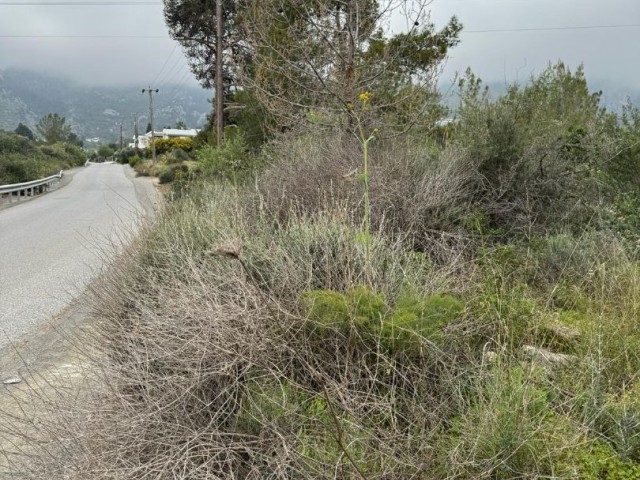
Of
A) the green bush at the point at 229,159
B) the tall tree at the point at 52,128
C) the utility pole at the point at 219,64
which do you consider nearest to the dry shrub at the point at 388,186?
the green bush at the point at 229,159

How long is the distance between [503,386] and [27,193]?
84.1 ft

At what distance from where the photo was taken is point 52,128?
320ft

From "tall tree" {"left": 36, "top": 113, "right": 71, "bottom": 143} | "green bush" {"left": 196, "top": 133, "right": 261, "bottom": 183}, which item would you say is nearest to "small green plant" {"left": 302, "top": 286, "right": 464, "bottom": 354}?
"green bush" {"left": 196, "top": 133, "right": 261, "bottom": 183}

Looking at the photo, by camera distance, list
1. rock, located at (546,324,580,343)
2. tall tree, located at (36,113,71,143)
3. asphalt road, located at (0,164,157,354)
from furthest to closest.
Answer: tall tree, located at (36,113,71,143) → asphalt road, located at (0,164,157,354) → rock, located at (546,324,580,343)

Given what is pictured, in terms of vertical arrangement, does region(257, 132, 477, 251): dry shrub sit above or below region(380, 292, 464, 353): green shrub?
above

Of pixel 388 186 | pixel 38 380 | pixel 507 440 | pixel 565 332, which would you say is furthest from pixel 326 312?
pixel 388 186

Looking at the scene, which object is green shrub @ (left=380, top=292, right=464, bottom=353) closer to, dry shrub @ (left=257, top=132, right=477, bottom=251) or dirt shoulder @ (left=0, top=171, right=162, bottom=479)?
dirt shoulder @ (left=0, top=171, right=162, bottom=479)

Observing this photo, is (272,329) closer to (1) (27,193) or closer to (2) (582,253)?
(2) (582,253)

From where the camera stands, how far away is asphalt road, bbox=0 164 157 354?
5977mm

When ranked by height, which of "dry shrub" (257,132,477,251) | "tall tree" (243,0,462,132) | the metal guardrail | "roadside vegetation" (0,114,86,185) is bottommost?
the metal guardrail

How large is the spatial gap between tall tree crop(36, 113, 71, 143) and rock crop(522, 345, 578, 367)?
10517 cm

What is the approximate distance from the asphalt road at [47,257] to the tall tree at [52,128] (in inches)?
3514

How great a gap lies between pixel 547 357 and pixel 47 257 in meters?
8.91

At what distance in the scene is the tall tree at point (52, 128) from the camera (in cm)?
9604
